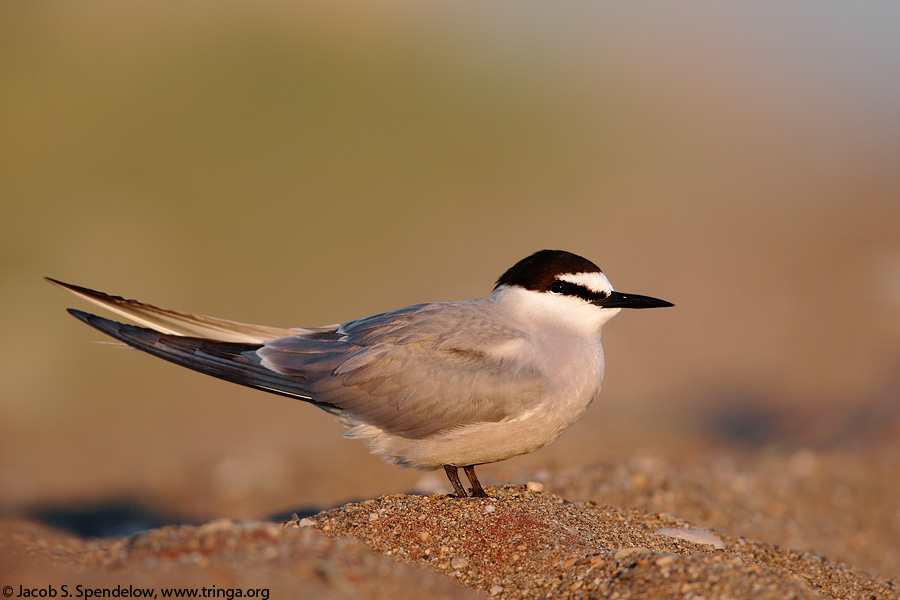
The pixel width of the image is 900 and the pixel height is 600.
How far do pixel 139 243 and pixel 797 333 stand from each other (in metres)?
11.7

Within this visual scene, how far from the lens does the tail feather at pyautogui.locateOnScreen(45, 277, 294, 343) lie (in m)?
4.89

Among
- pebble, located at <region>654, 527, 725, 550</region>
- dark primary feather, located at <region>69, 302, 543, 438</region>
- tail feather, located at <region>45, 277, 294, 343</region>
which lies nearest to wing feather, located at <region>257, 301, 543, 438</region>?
dark primary feather, located at <region>69, 302, 543, 438</region>

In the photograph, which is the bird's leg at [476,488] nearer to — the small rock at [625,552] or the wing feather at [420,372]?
the wing feather at [420,372]

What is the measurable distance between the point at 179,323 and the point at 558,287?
7.33 ft

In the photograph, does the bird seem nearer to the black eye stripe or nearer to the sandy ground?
the black eye stripe

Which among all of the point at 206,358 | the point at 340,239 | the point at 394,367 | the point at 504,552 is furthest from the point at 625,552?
the point at 340,239

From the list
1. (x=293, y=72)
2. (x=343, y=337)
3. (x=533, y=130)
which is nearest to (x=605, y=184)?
(x=533, y=130)

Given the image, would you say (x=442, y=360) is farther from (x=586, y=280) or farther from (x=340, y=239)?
(x=340, y=239)

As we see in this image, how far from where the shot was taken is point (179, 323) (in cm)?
517

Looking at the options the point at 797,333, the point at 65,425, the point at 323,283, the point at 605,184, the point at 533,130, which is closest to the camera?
the point at 65,425

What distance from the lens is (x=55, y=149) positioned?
1802 cm

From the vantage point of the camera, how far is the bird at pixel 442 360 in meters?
4.80

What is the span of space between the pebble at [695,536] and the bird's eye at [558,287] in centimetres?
150

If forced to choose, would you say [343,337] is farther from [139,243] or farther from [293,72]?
[293,72]
